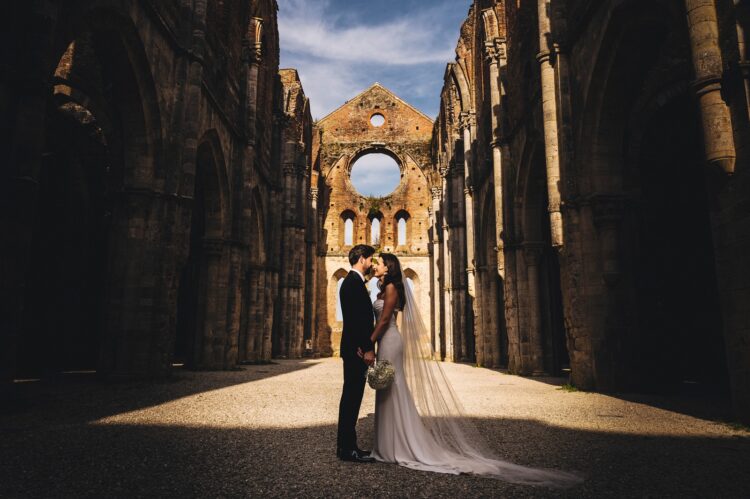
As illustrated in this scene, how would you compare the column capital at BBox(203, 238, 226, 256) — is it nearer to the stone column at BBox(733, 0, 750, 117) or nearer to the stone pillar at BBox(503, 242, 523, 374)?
the stone pillar at BBox(503, 242, 523, 374)

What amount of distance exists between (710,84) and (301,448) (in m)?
5.74

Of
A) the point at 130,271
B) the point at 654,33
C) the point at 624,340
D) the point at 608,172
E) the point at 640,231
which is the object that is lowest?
the point at 624,340

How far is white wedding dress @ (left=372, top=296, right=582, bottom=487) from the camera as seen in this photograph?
3.55 meters

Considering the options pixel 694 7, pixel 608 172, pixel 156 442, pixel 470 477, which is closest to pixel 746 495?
pixel 470 477

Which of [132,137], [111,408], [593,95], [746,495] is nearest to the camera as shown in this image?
[746,495]

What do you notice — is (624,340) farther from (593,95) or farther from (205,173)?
(205,173)

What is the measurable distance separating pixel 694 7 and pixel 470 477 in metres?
5.83

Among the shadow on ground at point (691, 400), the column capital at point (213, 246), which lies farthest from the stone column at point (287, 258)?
the shadow on ground at point (691, 400)

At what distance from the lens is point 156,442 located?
4312 mm

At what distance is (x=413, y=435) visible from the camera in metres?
3.84

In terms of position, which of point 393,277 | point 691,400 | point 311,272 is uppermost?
point 311,272

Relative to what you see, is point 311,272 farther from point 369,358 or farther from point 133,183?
point 369,358

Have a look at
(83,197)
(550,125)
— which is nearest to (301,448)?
(550,125)

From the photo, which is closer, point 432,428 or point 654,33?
point 432,428
